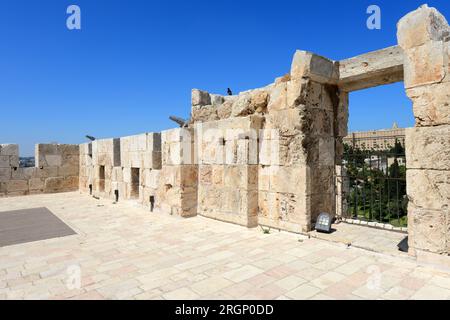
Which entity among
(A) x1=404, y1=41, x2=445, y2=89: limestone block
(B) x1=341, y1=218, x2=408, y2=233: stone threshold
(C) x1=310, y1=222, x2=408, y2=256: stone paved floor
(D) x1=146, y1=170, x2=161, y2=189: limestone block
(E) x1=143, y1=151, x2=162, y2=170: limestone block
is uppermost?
(A) x1=404, y1=41, x2=445, y2=89: limestone block

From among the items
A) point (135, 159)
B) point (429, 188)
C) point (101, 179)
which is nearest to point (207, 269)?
point (429, 188)

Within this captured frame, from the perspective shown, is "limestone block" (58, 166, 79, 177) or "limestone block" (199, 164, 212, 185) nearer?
"limestone block" (199, 164, 212, 185)

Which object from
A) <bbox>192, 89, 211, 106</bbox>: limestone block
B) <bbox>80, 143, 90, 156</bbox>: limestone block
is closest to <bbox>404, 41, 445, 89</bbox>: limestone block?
<bbox>192, 89, 211, 106</bbox>: limestone block

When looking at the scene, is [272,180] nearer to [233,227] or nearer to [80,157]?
[233,227]

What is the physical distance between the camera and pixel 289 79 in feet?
17.2

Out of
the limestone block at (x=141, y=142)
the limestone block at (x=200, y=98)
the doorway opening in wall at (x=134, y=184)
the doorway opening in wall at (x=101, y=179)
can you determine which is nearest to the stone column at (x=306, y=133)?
the limestone block at (x=200, y=98)

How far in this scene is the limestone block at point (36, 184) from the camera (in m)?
11.6

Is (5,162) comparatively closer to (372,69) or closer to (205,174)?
(205,174)

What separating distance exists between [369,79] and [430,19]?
147 cm

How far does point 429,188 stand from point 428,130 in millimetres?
678

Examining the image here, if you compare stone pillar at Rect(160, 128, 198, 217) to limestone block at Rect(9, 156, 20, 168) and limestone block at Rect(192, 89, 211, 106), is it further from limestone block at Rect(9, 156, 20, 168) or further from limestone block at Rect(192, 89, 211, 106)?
limestone block at Rect(9, 156, 20, 168)

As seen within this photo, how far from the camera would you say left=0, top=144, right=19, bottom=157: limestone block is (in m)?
10.9
